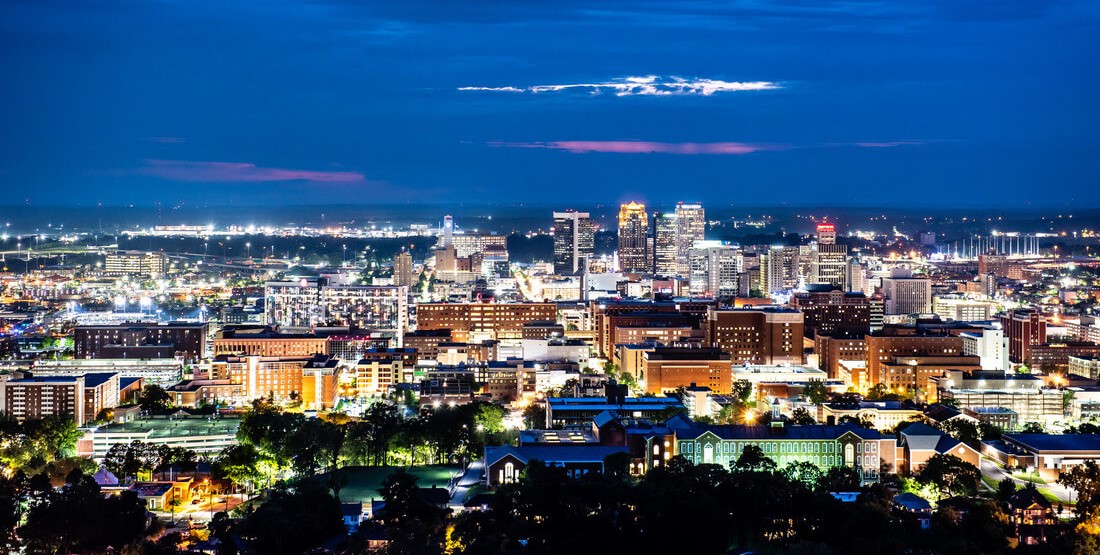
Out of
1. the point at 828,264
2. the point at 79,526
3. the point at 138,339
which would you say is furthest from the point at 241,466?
the point at 828,264

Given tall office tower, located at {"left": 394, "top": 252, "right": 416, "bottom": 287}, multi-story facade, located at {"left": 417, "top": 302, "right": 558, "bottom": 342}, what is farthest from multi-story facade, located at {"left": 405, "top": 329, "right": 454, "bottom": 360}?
tall office tower, located at {"left": 394, "top": 252, "right": 416, "bottom": 287}

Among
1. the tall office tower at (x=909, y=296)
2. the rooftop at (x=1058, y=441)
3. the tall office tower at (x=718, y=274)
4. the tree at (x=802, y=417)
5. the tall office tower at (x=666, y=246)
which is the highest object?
the tall office tower at (x=666, y=246)

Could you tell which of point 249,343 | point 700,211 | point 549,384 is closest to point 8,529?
point 549,384

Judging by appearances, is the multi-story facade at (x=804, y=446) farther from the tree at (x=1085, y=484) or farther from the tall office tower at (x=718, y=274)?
the tall office tower at (x=718, y=274)

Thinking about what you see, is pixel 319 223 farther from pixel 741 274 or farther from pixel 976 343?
pixel 976 343

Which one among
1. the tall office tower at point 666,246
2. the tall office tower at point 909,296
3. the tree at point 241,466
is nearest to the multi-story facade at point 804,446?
the tree at point 241,466

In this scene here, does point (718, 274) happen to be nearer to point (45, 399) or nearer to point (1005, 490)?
point (45, 399)
